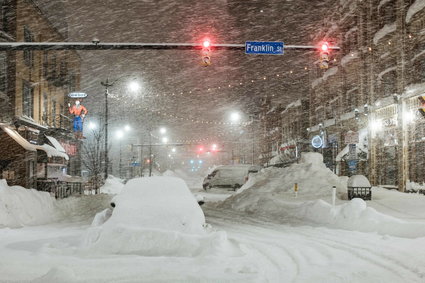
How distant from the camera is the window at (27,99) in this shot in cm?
3055

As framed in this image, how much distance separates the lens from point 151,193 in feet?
34.9

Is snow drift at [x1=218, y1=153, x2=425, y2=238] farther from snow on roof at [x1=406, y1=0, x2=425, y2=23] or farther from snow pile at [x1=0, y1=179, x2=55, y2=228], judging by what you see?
snow on roof at [x1=406, y1=0, x2=425, y2=23]

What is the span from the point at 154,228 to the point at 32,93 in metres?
26.2

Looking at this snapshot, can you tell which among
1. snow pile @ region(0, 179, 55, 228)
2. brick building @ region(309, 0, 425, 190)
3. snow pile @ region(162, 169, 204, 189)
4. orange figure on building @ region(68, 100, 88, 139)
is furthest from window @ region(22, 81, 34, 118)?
brick building @ region(309, 0, 425, 190)

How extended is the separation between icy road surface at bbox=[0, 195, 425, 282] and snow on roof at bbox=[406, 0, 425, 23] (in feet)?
59.5

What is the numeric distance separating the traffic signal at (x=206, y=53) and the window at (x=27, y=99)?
19892 mm

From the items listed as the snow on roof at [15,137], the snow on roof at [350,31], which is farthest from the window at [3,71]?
the snow on roof at [350,31]

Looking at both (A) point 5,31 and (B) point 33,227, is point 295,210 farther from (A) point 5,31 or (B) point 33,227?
(A) point 5,31

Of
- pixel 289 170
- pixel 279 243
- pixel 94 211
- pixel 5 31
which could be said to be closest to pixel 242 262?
pixel 279 243

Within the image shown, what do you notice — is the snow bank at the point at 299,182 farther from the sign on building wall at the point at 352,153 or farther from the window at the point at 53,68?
the window at the point at 53,68

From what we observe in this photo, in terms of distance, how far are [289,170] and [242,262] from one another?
19.4 meters

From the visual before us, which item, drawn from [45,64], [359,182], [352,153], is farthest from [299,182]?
[45,64]

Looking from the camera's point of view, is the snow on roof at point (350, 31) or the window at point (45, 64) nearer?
the window at point (45, 64)

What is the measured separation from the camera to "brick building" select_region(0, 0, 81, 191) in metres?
27.2
